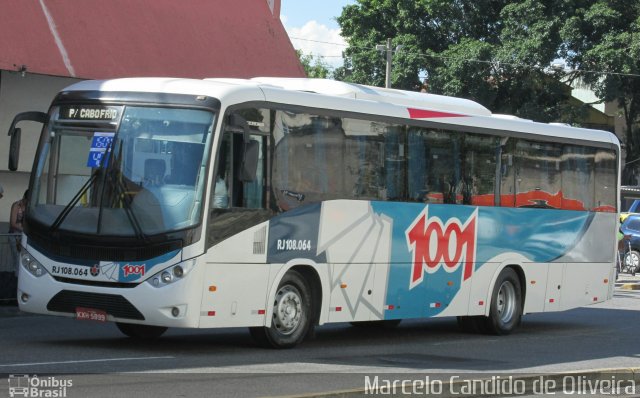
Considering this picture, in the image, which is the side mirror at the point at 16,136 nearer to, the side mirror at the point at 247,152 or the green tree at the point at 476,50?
the side mirror at the point at 247,152

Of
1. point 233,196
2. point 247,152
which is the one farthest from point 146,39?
point 247,152

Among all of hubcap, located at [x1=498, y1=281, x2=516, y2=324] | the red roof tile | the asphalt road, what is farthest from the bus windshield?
hubcap, located at [x1=498, y1=281, x2=516, y2=324]

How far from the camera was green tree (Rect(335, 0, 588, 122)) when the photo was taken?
52.2 metres

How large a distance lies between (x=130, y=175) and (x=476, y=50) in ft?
133

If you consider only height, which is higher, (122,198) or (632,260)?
(122,198)

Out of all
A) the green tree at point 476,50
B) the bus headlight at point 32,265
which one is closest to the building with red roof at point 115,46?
the bus headlight at point 32,265

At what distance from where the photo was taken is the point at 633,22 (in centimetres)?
5156

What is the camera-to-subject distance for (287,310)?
46.8 feet

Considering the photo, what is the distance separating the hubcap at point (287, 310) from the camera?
14.1 metres

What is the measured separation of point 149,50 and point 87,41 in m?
1.59

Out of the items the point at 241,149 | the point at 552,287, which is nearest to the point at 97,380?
the point at 241,149

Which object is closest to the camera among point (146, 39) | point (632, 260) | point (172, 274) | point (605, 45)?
point (172, 274)

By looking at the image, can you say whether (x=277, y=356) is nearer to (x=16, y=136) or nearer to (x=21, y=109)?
(x=16, y=136)

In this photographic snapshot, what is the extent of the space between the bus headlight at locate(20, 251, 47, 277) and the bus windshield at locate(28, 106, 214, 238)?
1.42 ft
